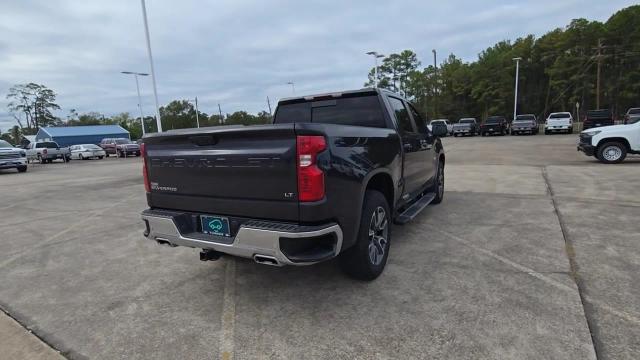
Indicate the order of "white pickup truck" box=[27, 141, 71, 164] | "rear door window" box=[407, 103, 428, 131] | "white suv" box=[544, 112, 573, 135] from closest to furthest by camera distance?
"rear door window" box=[407, 103, 428, 131] → "white pickup truck" box=[27, 141, 71, 164] → "white suv" box=[544, 112, 573, 135]

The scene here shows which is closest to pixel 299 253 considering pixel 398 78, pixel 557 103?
pixel 398 78

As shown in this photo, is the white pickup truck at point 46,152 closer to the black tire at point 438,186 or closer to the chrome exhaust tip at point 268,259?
the black tire at point 438,186

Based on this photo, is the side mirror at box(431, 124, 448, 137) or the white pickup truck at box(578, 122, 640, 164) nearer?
the side mirror at box(431, 124, 448, 137)

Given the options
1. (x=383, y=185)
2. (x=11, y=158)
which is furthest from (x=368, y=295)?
(x=11, y=158)

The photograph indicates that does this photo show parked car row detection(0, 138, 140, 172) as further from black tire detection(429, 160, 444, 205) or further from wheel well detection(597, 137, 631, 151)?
wheel well detection(597, 137, 631, 151)

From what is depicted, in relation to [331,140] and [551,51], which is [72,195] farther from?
[551,51]

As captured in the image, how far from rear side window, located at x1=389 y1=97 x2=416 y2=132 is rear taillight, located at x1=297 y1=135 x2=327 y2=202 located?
218 centimetres

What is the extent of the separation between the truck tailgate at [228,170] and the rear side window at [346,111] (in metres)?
1.74

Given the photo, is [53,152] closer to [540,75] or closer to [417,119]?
[417,119]

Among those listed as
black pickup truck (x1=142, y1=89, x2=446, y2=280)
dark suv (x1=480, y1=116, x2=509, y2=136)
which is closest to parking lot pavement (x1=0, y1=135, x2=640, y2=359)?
black pickup truck (x1=142, y1=89, x2=446, y2=280)

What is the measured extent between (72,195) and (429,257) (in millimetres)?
9940

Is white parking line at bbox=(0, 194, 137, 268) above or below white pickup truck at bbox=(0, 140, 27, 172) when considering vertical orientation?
below

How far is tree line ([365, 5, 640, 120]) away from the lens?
155 ft

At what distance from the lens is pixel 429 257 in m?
4.36
